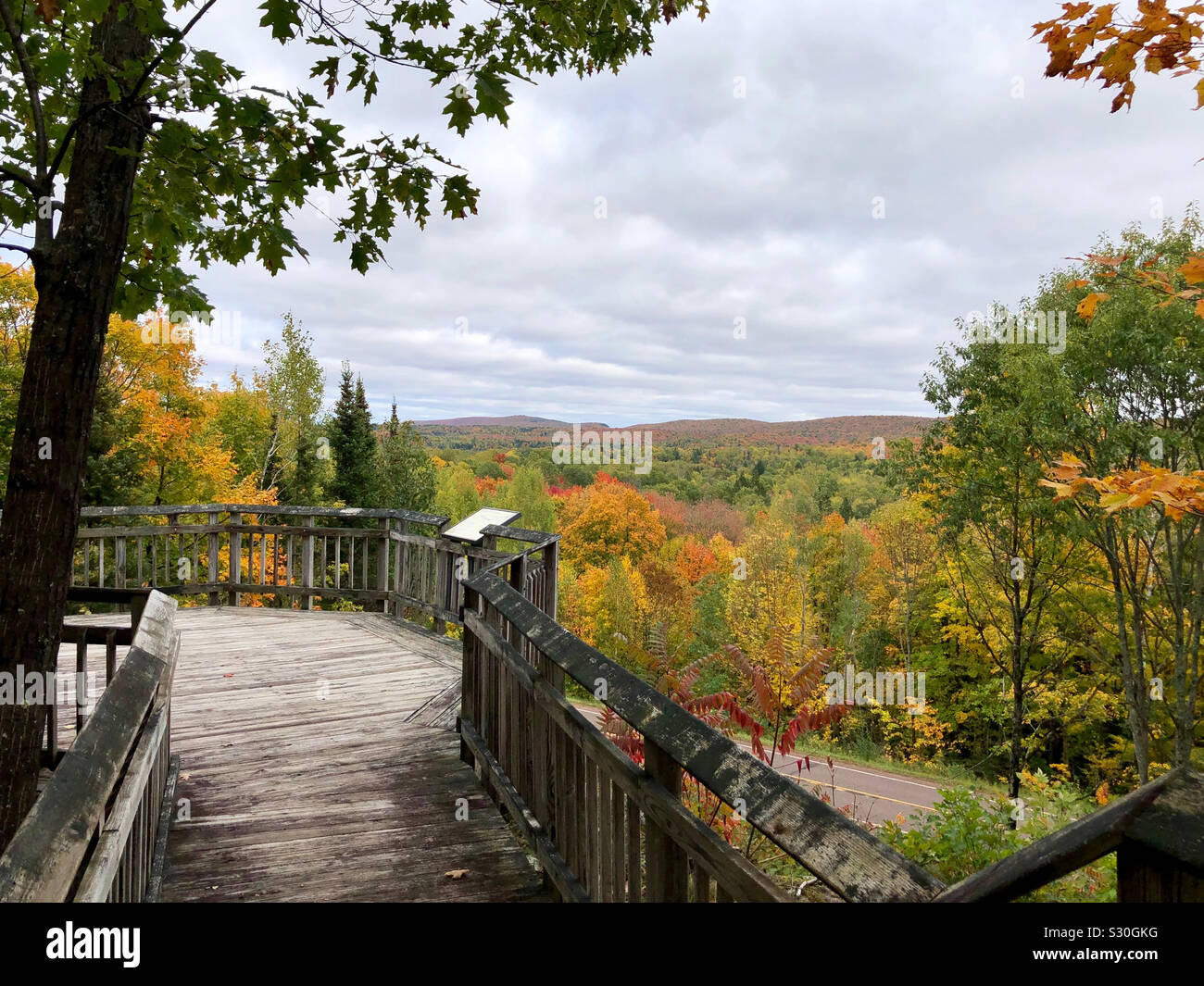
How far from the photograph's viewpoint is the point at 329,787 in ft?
14.1

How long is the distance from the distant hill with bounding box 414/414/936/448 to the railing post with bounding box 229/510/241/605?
85.5 metres

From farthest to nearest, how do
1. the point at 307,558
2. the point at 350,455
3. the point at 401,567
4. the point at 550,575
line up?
1. the point at 350,455
2. the point at 307,558
3. the point at 401,567
4. the point at 550,575

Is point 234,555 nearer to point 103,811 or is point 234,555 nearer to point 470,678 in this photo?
point 470,678

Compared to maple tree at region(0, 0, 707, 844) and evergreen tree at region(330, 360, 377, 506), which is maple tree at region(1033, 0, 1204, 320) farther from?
evergreen tree at region(330, 360, 377, 506)

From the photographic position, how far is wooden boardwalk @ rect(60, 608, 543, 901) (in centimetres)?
330

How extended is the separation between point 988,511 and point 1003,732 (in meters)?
12.6

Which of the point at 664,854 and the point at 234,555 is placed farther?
the point at 234,555

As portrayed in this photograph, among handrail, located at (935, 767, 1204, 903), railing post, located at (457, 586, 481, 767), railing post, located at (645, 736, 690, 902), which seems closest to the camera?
handrail, located at (935, 767, 1204, 903)

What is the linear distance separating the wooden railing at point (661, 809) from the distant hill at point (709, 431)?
3532 inches

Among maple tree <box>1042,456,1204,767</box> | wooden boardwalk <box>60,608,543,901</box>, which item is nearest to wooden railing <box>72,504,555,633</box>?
wooden boardwalk <box>60,608,543,901</box>

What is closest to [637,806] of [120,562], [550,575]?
[550,575]

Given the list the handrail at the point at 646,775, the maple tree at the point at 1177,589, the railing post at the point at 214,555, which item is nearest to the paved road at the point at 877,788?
the maple tree at the point at 1177,589

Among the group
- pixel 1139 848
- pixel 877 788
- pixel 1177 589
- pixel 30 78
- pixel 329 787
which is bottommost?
pixel 877 788
